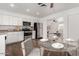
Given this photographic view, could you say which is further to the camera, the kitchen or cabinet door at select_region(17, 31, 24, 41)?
cabinet door at select_region(17, 31, 24, 41)

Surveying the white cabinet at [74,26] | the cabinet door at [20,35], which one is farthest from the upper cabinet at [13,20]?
the white cabinet at [74,26]

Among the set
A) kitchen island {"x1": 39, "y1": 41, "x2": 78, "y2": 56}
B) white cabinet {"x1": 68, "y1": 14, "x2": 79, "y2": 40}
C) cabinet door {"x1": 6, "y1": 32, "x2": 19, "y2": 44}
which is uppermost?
white cabinet {"x1": 68, "y1": 14, "x2": 79, "y2": 40}

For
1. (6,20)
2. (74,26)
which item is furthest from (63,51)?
(6,20)

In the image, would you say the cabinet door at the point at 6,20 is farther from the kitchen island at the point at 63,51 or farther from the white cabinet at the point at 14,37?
the kitchen island at the point at 63,51

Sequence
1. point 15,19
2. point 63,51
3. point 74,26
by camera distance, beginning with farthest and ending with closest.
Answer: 1. point 63,51
2. point 15,19
3. point 74,26

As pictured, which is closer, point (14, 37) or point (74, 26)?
point (74, 26)

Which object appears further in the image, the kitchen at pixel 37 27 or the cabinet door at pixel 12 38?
the cabinet door at pixel 12 38

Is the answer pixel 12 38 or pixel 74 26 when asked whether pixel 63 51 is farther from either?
pixel 12 38

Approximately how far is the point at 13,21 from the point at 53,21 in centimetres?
63

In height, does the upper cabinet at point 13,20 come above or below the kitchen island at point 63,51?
above

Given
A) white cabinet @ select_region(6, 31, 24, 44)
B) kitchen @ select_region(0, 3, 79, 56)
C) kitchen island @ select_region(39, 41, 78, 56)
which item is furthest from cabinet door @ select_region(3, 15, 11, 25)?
kitchen island @ select_region(39, 41, 78, 56)

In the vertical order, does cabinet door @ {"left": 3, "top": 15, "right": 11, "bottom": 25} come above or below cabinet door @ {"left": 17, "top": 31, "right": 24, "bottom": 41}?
above

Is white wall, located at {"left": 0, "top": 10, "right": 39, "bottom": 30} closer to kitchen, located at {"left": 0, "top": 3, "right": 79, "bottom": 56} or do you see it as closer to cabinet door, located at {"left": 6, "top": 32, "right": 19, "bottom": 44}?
kitchen, located at {"left": 0, "top": 3, "right": 79, "bottom": 56}

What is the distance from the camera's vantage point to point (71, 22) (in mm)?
1233
